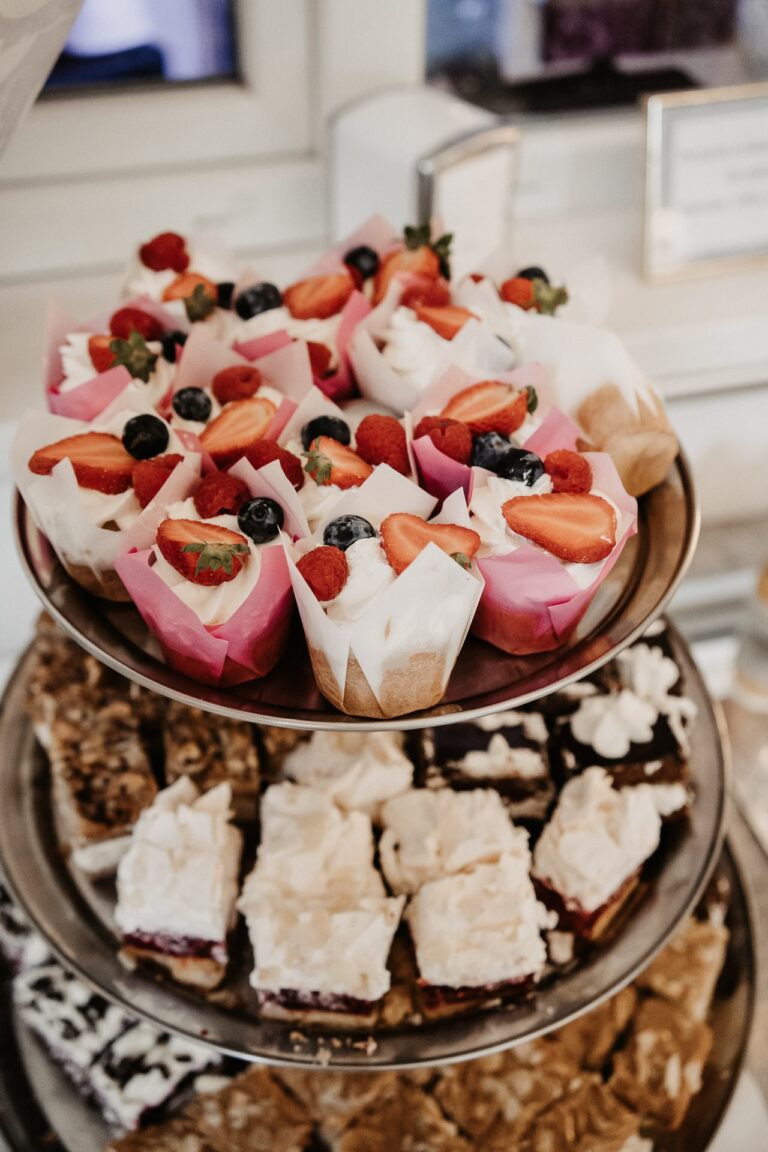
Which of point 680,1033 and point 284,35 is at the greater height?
point 284,35

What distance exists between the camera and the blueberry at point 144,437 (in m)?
1.17

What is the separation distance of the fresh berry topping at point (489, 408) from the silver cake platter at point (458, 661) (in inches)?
8.4

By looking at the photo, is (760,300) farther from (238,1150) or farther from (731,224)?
(238,1150)

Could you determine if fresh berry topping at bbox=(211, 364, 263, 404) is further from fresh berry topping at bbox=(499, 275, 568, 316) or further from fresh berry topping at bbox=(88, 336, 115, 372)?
fresh berry topping at bbox=(499, 275, 568, 316)

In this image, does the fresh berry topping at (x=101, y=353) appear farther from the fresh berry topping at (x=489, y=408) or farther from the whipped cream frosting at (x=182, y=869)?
the whipped cream frosting at (x=182, y=869)

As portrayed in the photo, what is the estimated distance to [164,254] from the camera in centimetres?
143

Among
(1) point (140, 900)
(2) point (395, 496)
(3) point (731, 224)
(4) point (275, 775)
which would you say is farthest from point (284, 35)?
(1) point (140, 900)

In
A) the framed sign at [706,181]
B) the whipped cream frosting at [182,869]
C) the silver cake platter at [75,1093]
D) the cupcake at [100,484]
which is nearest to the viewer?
the cupcake at [100,484]

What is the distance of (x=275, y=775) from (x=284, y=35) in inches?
53.7

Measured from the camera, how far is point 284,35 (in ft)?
6.39

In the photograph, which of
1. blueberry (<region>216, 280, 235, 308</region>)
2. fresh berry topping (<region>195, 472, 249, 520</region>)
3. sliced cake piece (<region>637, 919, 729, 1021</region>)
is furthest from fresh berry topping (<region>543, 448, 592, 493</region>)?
sliced cake piece (<region>637, 919, 729, 1021</region>)

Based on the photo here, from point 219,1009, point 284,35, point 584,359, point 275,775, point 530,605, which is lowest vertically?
point 219,1009

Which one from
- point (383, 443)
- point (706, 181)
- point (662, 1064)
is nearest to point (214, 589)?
point (383, 443)

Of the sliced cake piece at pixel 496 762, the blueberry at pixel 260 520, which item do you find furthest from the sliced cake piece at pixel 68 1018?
the blueberry at pixel 260 520
